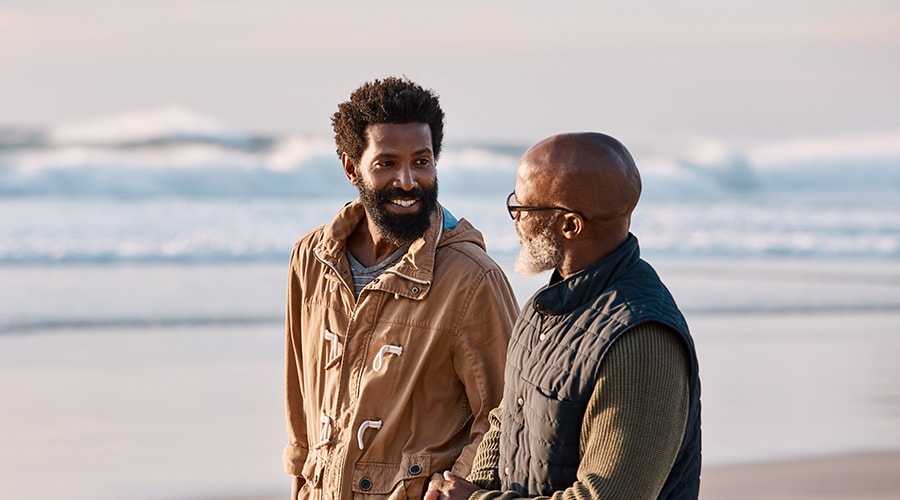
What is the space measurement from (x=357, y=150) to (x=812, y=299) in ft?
33.7

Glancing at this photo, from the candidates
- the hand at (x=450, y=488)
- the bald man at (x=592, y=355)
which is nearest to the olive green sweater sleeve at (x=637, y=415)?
the bald man at (x=592, y=355)

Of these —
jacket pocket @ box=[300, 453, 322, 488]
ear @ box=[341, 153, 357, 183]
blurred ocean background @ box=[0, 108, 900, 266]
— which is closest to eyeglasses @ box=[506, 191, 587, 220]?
ear @ box=[341, 153, 357, 183]

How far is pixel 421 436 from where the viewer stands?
328 cm

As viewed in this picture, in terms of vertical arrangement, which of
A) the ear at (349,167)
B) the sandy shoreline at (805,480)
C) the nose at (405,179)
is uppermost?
the ear at (349,167)

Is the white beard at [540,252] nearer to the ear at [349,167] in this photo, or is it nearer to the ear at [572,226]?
the ear at [572,226]

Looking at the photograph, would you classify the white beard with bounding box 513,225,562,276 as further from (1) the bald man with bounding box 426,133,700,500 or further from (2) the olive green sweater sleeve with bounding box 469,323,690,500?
(2) the olive green sweater sleeve with bounding box 469,323,690,500

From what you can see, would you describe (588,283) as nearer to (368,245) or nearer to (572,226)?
(572,226)

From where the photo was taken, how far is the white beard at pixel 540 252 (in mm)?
Answer: 2494

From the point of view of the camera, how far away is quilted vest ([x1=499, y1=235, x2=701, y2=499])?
2.33 meters

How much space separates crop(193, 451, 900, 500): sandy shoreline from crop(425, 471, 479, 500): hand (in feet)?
12.3

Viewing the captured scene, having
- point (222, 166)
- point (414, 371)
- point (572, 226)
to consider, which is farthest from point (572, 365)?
point (222, 166)

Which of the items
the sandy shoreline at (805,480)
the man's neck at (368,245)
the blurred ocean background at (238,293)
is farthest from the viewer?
the blurred ocean background at (238,293)

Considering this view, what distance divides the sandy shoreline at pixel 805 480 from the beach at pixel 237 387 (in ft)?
0.04

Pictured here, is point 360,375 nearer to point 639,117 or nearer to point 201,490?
point 201,490
